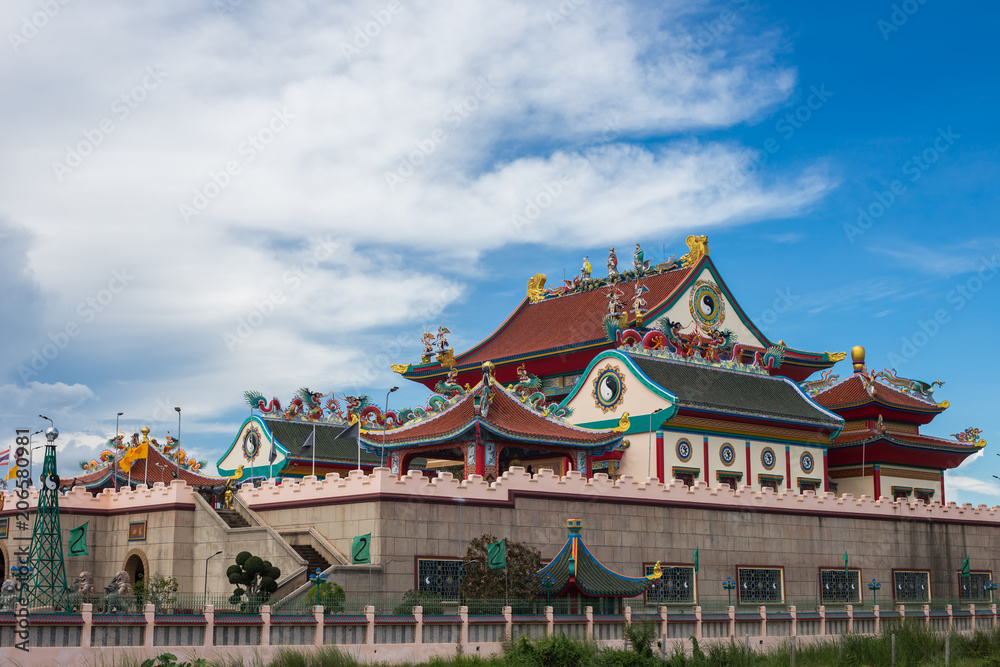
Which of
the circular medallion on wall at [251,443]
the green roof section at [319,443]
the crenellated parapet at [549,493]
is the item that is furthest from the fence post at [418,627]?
the circular medallion on wall at [251,443]

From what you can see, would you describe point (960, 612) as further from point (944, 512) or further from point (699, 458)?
point (699, 458)

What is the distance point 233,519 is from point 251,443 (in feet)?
83.6

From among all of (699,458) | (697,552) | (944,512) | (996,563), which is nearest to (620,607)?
(697,552)

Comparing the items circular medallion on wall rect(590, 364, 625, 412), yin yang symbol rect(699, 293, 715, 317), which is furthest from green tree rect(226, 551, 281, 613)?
yin yang symbol rect(699, 293, 715, 317)

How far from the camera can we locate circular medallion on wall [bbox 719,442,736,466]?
168 ft

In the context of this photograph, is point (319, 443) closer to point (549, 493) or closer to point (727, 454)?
point (727, 454)

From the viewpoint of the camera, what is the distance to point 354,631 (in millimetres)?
31531

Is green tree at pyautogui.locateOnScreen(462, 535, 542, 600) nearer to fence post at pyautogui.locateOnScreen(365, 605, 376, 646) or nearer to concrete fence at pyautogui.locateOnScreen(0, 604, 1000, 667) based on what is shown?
concrete fence at pyautogui.locateOnScreen(0, 604, 1000, 667)

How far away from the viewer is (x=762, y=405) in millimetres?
53688

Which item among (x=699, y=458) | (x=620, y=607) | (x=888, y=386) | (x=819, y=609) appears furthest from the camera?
(x=888, y=386)

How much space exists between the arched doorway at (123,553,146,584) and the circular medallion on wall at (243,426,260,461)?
22.3 metres

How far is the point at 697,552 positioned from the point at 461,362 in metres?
21.5

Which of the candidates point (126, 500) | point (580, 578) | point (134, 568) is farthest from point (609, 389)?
point (134, 568)

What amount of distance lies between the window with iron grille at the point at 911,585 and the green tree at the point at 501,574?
2047 cm
